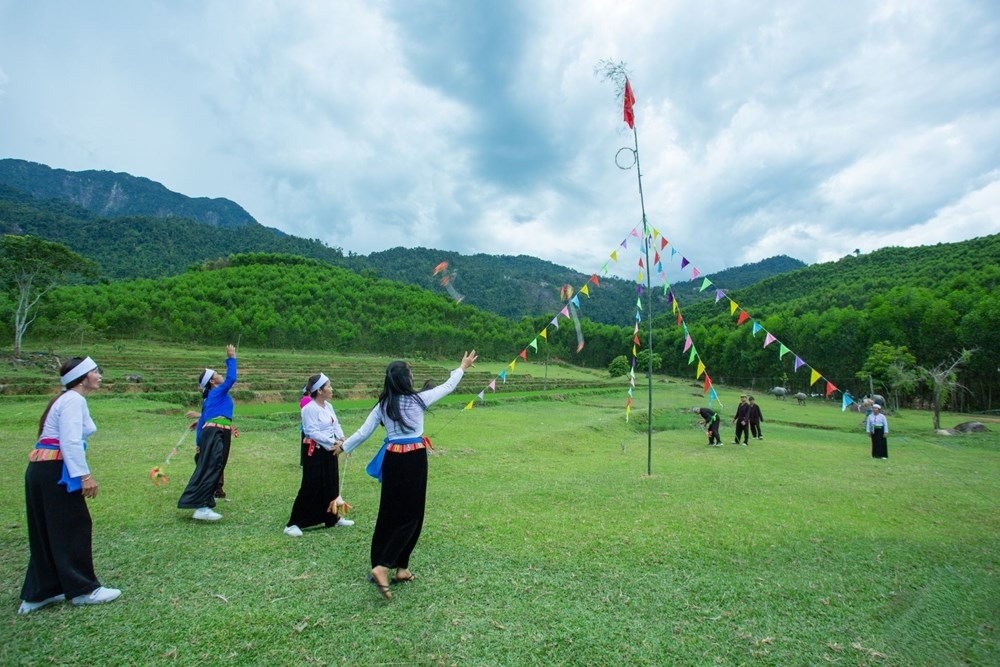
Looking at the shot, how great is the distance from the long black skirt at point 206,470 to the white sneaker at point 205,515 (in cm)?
7

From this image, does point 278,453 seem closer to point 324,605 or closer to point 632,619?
point 324,605

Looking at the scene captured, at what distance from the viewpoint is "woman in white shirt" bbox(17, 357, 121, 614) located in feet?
13.0

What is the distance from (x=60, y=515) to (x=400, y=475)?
2.67 metres

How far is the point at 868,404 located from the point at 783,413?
1515cm

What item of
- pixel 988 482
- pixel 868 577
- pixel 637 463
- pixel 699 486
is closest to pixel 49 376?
pixel 637 463

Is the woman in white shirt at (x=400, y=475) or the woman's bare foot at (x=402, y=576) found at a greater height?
the woman in white shirt at (x=400, y=475)

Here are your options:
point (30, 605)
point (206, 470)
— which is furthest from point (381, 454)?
point (206, 470)

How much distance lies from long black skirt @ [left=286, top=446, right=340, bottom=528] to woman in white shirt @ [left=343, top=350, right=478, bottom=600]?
174 cm

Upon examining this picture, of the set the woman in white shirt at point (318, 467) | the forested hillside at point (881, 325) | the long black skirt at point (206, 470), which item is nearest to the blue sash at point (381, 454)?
the woman in white shirt at point (318, 467)

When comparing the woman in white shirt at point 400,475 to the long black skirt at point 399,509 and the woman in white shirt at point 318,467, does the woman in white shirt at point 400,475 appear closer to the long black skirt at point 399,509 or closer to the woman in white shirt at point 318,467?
the long black skirt at point 399,509

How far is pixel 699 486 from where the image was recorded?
8.80 m

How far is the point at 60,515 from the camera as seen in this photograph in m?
4.07

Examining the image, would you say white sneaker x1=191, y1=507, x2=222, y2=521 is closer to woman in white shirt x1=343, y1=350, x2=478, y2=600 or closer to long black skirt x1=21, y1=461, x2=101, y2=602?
long black skirt x1=21, y1=461, x2=101, y2=602

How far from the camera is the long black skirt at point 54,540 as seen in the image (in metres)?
3.96
